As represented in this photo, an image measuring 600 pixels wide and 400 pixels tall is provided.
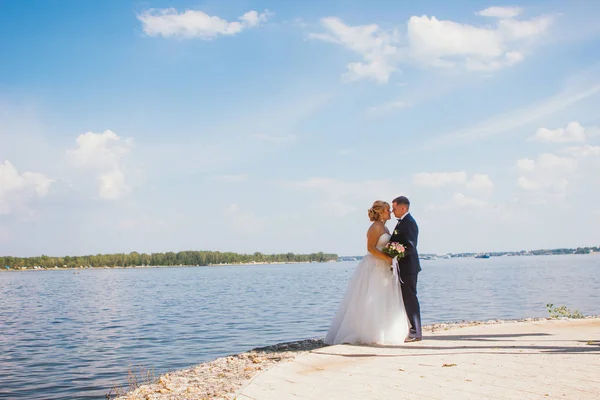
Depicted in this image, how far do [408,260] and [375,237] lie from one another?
2.58 ft

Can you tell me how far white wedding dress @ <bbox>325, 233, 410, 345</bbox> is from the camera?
10172 mm

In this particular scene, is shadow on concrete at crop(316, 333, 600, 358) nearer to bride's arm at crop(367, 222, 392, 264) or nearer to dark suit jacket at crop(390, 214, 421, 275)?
dark suit jacket at crop(390, 214, 421, 275)

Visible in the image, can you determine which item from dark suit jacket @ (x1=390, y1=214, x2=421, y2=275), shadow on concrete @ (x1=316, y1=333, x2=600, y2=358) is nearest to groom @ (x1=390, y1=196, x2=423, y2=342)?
dark suit jacket @ (x1=390, y1=214, x2=421, y2=275)

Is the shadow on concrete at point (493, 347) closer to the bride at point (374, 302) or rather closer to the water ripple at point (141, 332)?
the bride at point (374, 302)

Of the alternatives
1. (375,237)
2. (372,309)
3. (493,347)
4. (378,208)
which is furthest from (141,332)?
(493,347)

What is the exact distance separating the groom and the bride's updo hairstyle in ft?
0.70

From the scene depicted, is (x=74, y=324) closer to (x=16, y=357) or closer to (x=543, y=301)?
(x=16, y=357)

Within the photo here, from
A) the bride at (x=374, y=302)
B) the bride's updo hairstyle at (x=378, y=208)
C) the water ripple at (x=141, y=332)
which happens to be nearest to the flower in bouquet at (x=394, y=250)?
the bride at (x=374, y=302)

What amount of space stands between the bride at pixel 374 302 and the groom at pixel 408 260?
174 mm

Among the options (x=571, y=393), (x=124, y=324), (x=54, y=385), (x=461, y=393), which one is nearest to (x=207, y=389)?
(x=461, y=393)

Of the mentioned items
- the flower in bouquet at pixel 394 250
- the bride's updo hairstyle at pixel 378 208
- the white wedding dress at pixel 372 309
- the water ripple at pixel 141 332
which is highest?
the bride's updo hairstyle at pixel 378 208

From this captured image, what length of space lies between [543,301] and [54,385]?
2876 centimetres

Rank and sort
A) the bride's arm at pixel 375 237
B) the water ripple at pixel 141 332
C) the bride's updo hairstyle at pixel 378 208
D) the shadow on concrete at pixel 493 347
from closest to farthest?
1. the shadow on concrete at pixel 493 347
2. the bride's arm at pixel 375 237
3. the bride's updo hairstyle at pixel 378 208
4. the water ripple at pixel 141 332

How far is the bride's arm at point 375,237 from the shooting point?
414 inches
